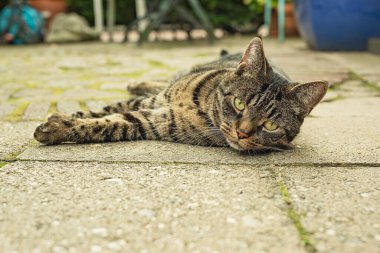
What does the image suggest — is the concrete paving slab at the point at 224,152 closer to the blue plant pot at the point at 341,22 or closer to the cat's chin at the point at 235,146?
the cat's chin at the point at 235,146

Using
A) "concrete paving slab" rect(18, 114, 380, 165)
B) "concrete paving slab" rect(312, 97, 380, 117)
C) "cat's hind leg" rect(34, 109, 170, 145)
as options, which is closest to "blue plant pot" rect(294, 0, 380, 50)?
"concrete paving slab" rect(312, 97, 380, 117)

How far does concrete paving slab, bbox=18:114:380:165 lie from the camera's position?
206cm

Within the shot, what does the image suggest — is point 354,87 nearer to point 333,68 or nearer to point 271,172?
point 333,68

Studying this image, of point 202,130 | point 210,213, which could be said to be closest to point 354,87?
point 202,130

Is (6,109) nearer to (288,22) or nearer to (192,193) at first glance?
(192,193)

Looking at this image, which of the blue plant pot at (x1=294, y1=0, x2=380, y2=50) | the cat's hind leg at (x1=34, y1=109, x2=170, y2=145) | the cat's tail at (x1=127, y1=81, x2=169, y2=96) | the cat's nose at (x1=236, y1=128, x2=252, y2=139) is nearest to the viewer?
the cat's nose at (x1=236, y1=128, x2=252, y2=139)

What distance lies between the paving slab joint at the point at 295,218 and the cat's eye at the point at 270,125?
397 millimetres

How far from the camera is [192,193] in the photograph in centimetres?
166

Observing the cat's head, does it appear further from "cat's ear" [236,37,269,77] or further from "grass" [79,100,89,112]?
"grass" [79,100,89,112]

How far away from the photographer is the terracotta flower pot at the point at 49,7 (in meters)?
9.80

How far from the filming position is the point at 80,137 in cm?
230

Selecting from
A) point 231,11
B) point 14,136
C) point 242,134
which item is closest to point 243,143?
point 242,134

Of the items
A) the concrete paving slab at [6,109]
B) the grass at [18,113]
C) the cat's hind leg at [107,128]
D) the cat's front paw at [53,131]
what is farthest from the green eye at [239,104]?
the concrete paving slab at [6,109]

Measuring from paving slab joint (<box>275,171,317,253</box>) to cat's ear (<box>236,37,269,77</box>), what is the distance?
0.65 meters
